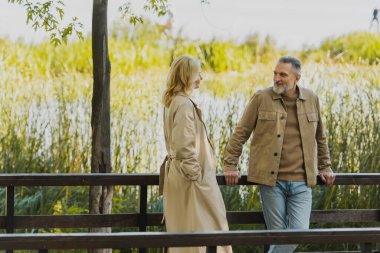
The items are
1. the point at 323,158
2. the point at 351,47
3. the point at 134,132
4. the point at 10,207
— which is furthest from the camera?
the point at 351,47

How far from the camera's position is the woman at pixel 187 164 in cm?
407

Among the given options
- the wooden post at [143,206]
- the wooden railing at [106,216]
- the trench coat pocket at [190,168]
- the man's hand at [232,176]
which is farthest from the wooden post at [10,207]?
the man's hand at [232,176]

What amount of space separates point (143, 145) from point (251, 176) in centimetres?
288

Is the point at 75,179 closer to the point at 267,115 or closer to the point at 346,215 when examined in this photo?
the point at 267,115

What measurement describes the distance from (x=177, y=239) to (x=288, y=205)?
1508mm

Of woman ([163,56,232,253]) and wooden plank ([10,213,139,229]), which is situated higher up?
woman ([163,56,232,253])

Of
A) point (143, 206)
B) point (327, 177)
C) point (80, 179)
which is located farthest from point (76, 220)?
point (327, 177)

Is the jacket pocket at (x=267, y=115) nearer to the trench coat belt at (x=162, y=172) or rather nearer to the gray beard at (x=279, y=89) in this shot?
the gray beard at (x=279, y=89)

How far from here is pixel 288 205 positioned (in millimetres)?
4383

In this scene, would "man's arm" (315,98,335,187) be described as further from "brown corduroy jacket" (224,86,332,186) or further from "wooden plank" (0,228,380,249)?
"wooden plank" (0,228,380,249)

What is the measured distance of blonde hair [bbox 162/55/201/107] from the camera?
13.4ft

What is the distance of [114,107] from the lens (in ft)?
24.8

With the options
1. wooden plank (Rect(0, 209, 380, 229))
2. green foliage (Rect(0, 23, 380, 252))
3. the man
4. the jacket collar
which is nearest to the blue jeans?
the man

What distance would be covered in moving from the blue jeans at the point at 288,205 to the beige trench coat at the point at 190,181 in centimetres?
25
